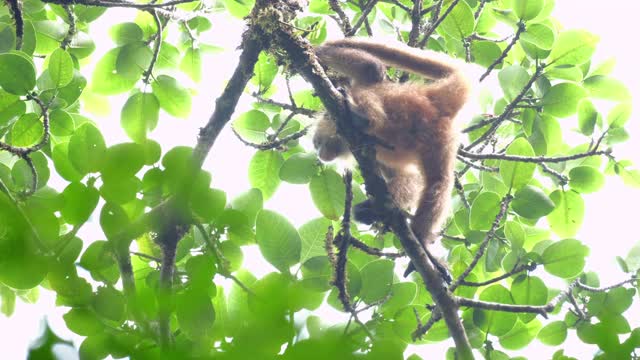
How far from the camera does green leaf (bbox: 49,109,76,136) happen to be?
11.1 ft

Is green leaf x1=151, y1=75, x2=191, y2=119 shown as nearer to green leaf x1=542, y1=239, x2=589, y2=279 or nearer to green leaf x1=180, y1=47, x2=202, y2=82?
green leaf x1=180, y1=47, x2=202, y2=82

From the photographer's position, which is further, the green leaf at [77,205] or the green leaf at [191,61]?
the green leaf at [191,61]

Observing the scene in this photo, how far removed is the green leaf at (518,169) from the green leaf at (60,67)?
249cm

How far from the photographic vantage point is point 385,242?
4066mm

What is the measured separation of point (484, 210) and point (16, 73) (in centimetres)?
263

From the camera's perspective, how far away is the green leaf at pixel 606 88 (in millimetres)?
3952

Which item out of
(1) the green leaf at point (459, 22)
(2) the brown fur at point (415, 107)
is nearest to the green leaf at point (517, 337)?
(2) the brown fur at point (415, 107)

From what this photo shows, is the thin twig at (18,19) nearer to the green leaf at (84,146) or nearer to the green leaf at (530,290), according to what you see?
the green leaf at (84,146)

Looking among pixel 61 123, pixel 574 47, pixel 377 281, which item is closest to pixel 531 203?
pixel 377 281

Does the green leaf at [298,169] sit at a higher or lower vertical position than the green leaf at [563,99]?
lower

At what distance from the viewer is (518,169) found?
3.39 metres

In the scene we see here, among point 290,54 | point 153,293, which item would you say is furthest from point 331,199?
point 153,293

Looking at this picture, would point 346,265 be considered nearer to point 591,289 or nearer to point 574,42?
point 591,289

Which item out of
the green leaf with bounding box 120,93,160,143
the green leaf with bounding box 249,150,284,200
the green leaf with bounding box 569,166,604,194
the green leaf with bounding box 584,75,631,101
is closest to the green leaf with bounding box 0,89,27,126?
the green leaf with bounding box 120,93,160,143
